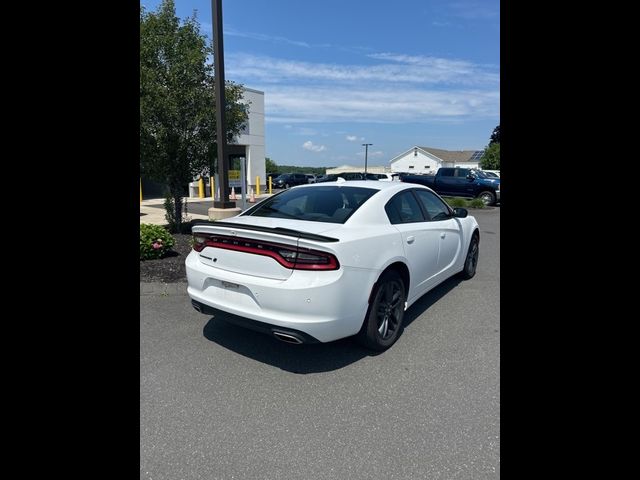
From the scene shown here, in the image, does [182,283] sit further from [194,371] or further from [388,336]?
[388,336]

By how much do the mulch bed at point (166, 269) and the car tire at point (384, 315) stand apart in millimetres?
3146

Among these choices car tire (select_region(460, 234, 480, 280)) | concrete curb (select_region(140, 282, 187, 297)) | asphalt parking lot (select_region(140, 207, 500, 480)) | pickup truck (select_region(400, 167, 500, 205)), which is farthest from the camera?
pickup truck (select_region(400, 167, 500, 205))

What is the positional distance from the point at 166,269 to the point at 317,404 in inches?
158

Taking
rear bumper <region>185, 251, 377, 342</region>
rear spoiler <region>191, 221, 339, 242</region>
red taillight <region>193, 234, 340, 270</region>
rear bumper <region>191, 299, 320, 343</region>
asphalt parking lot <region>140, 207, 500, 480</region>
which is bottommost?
asphalt parking lot <region>140, 207, 500, 480</region>

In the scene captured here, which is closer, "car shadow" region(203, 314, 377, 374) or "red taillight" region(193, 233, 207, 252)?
Result: "car shadow" region(203, 314, 377, 374)

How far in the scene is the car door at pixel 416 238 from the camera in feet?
12.9

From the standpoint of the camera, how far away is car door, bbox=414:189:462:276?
15.3ft

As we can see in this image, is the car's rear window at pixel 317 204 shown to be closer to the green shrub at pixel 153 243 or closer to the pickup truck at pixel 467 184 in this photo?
the green shrub at pixel 153 243

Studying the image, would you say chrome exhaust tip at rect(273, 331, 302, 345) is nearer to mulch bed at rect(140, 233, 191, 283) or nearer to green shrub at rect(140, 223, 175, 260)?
mulch bed at rect(140, 233, 191, 283)

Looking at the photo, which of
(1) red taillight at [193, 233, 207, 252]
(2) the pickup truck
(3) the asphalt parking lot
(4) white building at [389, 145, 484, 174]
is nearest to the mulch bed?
(3) the asphalt parking lot

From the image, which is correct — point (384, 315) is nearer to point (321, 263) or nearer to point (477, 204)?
point (321, 263)

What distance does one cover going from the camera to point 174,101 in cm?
792
